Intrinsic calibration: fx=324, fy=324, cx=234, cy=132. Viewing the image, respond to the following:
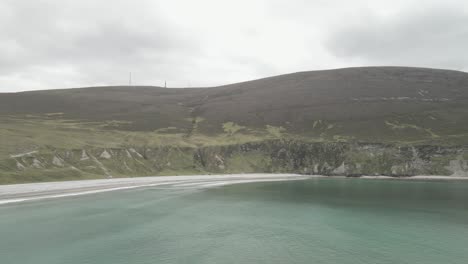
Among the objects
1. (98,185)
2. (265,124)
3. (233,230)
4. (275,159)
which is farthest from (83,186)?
(265,124)

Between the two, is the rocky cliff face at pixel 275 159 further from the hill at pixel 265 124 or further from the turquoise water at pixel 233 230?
the turquoise water at pixel 233 230

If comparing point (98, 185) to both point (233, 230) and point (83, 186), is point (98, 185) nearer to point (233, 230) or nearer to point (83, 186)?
point (83, 186)

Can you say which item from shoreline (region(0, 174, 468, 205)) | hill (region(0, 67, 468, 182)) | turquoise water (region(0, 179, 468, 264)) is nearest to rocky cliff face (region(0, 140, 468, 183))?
hill (region(0, 67, 468, 182))

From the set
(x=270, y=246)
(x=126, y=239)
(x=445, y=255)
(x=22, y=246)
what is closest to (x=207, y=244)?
(x=270, y=246)

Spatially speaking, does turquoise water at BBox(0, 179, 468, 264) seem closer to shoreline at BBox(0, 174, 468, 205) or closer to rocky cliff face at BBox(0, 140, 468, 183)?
shoreline at BBox(0, 174, 468, 205)

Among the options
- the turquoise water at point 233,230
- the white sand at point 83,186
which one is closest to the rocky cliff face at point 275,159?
the white sand at point 83,186

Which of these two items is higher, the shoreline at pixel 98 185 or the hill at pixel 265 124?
the hill at pixel 265 124
